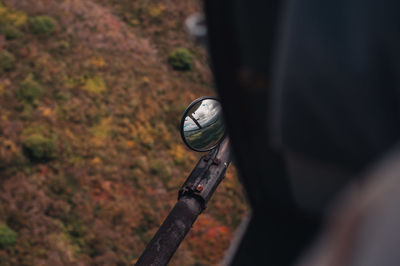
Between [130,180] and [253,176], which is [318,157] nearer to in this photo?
[253,176]

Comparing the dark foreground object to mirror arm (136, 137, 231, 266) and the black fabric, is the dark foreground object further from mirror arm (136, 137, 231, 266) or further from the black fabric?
the black fabric

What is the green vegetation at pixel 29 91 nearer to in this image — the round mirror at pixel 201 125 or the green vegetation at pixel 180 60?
the green vegetation at pixel 180 60

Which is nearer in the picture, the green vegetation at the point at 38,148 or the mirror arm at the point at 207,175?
the mirror arm at the point at 207,175

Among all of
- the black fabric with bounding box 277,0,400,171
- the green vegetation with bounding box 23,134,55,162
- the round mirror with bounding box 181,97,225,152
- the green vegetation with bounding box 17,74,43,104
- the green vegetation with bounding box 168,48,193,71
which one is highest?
the green vegetation with bounding box 168,48,193,71

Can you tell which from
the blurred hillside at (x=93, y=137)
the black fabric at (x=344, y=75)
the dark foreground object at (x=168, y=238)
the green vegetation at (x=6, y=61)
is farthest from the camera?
the green vegetation at (x=6, y=61)

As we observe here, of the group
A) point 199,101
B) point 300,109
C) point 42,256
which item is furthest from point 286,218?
point 42,256

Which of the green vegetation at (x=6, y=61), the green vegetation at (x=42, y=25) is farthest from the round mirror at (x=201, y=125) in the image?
the green vegetation at (x=42, y=25)

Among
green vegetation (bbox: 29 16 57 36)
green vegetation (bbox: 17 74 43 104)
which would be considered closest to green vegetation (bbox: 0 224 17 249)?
green vegetation (bbox: 17 74 43 104)

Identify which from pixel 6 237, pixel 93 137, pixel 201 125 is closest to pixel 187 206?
pixel 201 125
